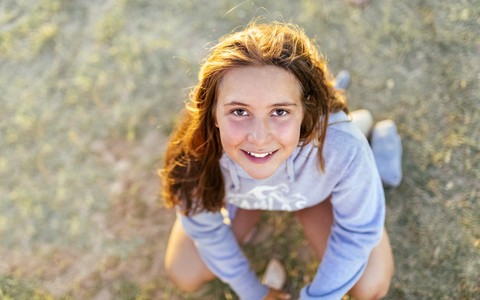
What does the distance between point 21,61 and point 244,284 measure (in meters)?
2.55

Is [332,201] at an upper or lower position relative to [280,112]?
lower

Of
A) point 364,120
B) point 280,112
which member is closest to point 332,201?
point 280,112

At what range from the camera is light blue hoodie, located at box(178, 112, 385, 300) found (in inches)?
60.9

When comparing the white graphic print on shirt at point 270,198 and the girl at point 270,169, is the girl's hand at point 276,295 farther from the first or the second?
the white graphic print on shirt at point 270,198

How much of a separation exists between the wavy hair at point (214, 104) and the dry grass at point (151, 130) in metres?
0.75

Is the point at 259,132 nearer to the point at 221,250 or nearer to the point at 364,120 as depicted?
the point at 221,250

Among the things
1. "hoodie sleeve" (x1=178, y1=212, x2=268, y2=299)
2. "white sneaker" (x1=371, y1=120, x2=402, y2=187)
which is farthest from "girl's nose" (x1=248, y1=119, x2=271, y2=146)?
"white sneaker" (x1=371, y1=120, x2=402, y2=187)

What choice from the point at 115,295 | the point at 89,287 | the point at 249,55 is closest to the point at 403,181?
the point at 249,55

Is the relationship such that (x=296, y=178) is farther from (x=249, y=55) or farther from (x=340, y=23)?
(x=340, y=23)

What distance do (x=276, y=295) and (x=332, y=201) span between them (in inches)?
28.9

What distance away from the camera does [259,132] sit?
4.31 feet

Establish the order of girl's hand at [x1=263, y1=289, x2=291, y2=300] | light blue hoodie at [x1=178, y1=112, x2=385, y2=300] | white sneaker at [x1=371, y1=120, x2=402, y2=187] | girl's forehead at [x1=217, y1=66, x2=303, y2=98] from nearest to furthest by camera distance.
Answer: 1. girl's forehead at [x1=217, y1=66, x2=303, y2=98]
2. light blue hoodie at [x1=178, y1=112, x2=385, y2=300]
3. girl's hand at [x1=263, y1=289, x2=291, y2=300]
4. white sneaker at [x1=371, y1=120, x2=402, y2=187]

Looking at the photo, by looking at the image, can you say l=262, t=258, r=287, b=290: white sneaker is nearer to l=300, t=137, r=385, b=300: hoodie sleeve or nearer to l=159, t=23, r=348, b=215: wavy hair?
l=300, t=137, r=385, b=300: hoodie sleeve

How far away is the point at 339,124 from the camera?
1561 mm
